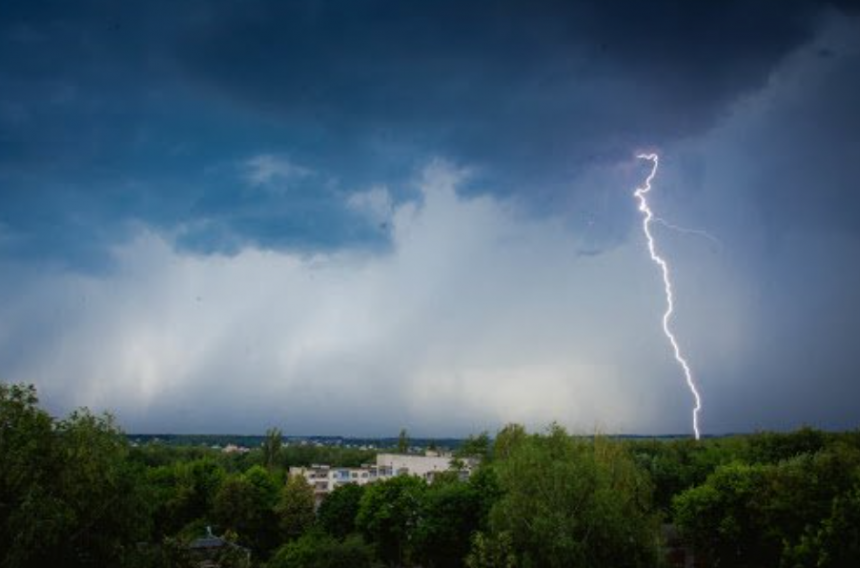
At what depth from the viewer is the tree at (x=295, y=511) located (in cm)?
5734

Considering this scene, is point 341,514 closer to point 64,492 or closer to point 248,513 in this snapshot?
point 248,513

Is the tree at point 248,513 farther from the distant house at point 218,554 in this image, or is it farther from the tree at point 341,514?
the distant house at point 218,554

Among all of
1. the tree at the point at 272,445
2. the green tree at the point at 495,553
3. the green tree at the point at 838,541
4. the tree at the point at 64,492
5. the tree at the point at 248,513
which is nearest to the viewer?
the tree at the point at 64,492

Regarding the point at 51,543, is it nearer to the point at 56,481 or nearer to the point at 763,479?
the point at 56,481

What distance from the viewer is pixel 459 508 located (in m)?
48.2

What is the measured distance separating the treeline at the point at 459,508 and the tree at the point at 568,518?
0.21 feet

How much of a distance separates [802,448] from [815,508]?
26.6m

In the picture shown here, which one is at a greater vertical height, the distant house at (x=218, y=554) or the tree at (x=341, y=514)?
the distant house at (x=218, y=554)

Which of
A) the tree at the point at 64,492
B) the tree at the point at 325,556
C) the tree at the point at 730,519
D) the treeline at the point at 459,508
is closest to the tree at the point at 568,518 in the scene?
the treeline at the point at 459,508

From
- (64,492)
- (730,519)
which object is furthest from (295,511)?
(64,492)

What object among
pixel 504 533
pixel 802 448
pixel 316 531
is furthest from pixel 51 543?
pixel 802 448

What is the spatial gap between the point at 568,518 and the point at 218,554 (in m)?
15.6

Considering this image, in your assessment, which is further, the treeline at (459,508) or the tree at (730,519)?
the tree at (730,519)

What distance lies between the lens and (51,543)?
1872 cm
